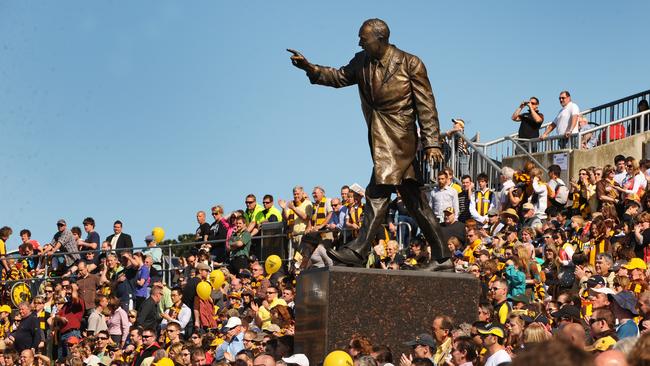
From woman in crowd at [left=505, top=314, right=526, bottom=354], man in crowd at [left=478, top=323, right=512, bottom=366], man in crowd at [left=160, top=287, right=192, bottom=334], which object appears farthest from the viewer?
man in crowd at [left=160, top=287, right=192, bottom=334]

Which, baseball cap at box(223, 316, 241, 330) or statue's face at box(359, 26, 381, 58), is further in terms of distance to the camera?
baseball cap at box(223, 316, 241, 330)

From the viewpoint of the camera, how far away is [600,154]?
861 inches

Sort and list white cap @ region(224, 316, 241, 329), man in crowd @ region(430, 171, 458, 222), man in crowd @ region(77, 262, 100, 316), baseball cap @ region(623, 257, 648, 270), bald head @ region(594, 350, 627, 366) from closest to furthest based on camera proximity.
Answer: bald head @ region(594, 350, 627, 366) → baseball cap @ region(623, 257, 648, 270) → white cap @ region(224, 316, 241, 329) → man in crowd @ region(430, 171, 458, 222) → man in crowd @ region(77, 262, 100, 316)

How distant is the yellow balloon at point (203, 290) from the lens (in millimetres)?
17359

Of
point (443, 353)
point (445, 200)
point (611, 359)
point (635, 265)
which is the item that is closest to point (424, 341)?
point (443, 353)

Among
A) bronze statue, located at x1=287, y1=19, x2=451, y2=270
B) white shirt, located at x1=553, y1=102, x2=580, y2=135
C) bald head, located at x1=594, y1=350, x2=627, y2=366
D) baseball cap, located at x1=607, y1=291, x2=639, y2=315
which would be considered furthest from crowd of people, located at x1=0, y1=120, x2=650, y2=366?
bald head, located at x1=594, y1=350, x2=627, y2=366

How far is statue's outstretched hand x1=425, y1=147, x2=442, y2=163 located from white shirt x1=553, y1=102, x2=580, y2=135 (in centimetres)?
1083

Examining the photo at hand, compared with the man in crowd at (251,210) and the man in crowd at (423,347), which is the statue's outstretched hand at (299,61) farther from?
the man in crowd at (251,210)

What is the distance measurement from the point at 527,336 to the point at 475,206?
32.4 feet

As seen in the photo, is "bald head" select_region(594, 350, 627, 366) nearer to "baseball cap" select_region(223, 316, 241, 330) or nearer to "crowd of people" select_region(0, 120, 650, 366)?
"crowd of people" select_region(0, 120, 650, 366)

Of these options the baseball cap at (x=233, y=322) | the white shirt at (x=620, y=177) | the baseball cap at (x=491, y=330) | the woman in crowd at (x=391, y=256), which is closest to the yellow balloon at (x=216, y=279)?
the woman in crowd at (x=391, y=256)

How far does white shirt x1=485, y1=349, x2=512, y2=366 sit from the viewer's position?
953 centimetres

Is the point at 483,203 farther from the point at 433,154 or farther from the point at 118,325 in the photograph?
the point at 433,154

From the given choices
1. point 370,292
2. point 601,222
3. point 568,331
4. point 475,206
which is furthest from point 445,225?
point 568,331
